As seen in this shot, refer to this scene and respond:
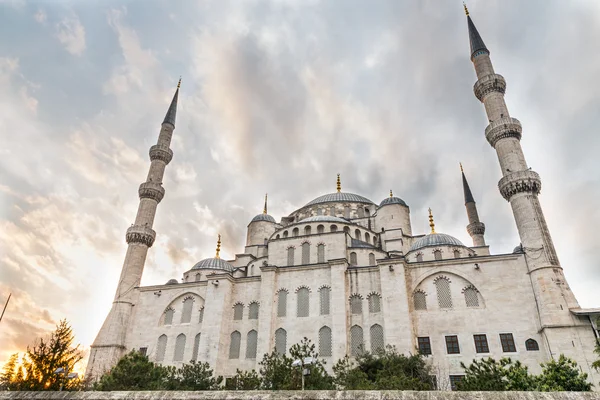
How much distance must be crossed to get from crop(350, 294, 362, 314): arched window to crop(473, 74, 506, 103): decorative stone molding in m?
15.1

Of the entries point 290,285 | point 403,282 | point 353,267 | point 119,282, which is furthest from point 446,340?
point 119,282

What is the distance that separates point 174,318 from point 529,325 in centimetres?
1918

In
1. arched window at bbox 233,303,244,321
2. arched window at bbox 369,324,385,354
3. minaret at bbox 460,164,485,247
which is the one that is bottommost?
arched window at bbox 369,324,385,354

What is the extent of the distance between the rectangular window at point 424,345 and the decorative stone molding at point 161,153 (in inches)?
881

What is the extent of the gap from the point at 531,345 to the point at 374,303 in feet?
23.6

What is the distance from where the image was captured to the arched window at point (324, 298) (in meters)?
20.9

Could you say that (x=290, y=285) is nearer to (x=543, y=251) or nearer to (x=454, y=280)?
(x=454, y=280)

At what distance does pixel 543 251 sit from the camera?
18.3 m

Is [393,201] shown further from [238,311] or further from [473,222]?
[238,311]

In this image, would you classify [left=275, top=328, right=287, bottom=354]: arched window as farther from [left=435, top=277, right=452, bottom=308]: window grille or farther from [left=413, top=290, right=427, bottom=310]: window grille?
[left=435, top=277, right=452, bottom=308]: window grille

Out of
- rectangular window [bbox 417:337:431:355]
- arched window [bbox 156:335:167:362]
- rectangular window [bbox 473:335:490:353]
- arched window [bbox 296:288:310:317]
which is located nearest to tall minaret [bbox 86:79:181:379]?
arched window [bbox 156:335:167:362]

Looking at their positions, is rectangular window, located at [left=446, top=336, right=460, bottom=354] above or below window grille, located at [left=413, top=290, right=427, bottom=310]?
below

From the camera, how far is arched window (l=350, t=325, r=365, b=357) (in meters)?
A: 19.3

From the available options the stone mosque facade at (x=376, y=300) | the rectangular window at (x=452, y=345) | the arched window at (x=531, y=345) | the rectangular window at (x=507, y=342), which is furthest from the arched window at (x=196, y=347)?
the arched window at (x=531, y=345)
